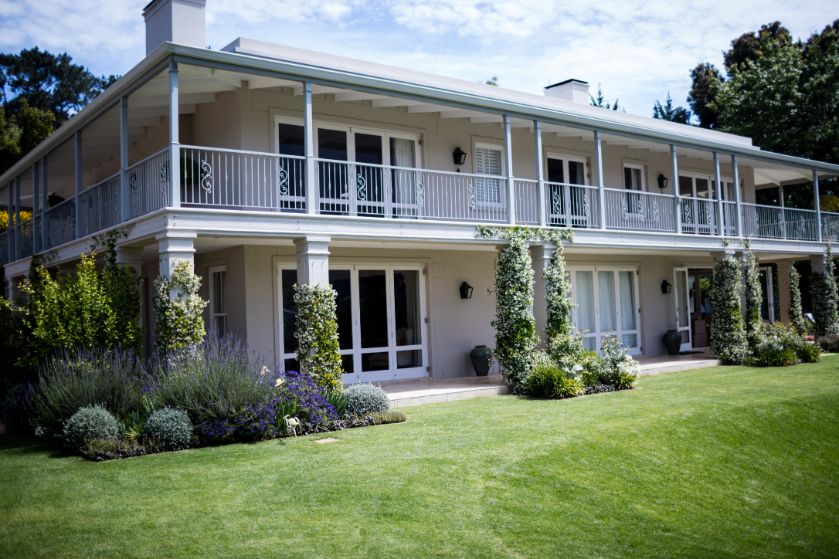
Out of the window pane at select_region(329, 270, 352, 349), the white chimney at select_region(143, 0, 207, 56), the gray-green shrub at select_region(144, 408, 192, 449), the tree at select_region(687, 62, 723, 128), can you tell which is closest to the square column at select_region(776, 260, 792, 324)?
the window pane at select_region(329, 270, 352, 349)

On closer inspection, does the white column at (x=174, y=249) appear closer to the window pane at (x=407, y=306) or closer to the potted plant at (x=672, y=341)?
the window pane at (x=407, y=306)

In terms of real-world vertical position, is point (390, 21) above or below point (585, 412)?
above

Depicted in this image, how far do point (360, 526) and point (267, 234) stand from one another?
5958mm

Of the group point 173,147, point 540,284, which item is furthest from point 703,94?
point 173,147

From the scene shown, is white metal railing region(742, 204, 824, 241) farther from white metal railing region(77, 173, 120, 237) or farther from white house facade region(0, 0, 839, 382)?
white metal railing region(77, 173, 120, 237)

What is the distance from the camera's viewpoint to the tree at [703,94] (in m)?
40.0

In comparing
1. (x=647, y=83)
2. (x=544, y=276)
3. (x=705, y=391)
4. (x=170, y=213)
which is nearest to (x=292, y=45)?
(x=170, y=213)

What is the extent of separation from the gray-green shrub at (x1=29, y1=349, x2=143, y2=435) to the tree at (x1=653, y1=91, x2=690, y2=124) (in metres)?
37.6

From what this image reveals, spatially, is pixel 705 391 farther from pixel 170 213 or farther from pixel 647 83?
pixel 647 83

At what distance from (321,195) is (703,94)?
108 feet

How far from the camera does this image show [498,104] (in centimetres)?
1395

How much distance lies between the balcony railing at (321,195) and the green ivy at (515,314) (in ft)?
2.82

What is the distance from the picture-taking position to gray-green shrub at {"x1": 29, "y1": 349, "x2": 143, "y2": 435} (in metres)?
9.69

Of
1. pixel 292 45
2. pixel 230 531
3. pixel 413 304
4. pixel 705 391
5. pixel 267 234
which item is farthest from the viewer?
pixel 413 304
